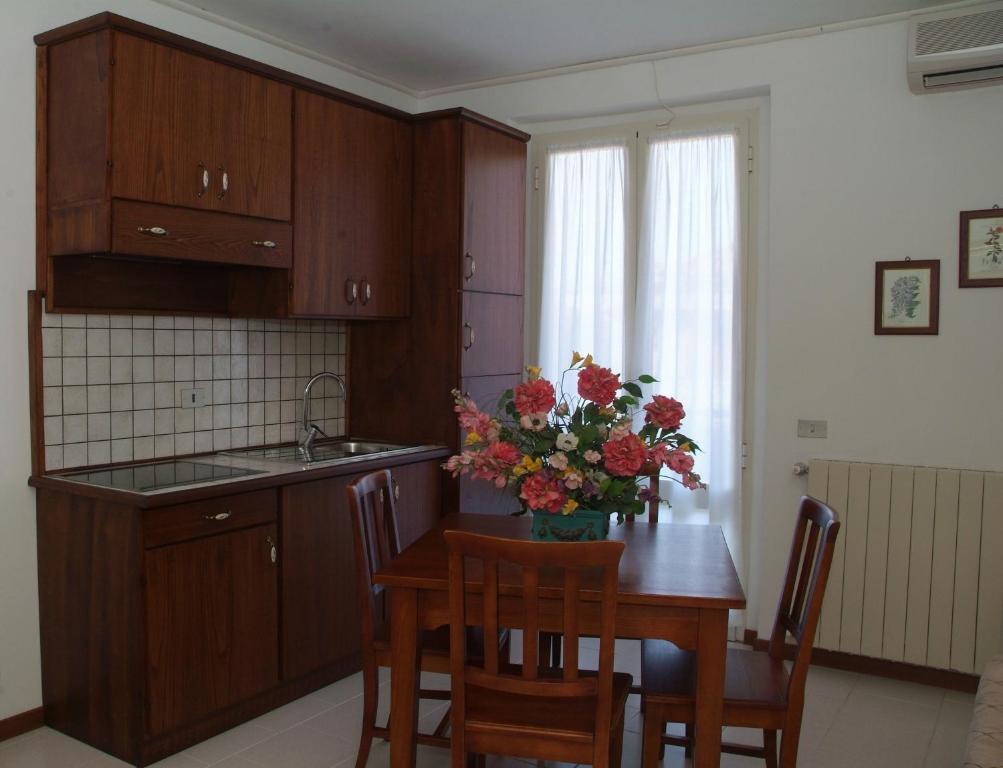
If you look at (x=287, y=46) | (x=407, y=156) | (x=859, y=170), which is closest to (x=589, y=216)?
(x=407, y=156)

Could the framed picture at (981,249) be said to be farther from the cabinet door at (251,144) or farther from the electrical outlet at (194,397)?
the electrical outlet at (194,397)

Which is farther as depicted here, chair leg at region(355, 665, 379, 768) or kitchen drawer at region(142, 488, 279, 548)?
kitchen drawer at region(142, 488, 279, 548)

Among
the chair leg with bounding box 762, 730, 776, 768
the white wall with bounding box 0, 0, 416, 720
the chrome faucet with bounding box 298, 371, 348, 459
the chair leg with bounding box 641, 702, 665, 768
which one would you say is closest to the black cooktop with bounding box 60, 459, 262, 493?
the white wall with bounding box 0, 0, 416, 720

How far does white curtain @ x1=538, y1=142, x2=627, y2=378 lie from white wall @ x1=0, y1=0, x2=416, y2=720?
2.30 meters

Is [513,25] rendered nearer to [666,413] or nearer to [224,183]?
[224,183]

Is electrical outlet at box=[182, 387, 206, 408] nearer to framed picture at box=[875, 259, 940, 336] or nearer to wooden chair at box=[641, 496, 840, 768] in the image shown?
wooden chair at box=[641, 496, 840, 768]

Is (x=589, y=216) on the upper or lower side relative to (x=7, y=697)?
upper

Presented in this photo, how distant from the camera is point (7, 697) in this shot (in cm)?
293

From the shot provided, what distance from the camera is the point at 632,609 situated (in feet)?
7.03

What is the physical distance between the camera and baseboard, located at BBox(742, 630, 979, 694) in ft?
11.3

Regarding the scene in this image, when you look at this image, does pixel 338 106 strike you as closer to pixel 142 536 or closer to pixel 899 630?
pixel 142 536

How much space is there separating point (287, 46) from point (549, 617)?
2.90 meters

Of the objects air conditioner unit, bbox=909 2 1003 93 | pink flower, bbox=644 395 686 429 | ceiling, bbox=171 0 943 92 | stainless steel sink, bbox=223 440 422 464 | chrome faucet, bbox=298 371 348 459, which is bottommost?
stainless steel sink, bbox=223 440 422 464

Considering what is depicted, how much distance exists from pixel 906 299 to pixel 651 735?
7.13ft
